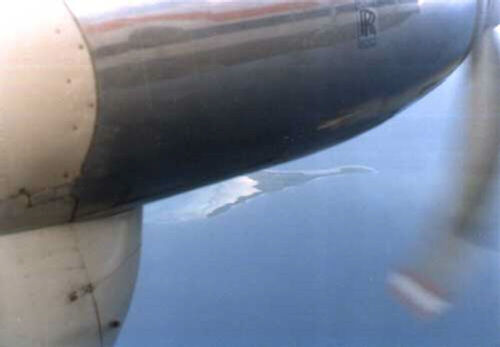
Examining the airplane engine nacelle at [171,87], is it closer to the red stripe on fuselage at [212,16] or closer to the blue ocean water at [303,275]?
the red stripe on fuselage at [212,16]

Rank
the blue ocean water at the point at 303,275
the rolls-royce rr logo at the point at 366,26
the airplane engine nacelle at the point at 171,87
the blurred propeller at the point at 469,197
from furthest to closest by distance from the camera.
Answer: the blue ocean water at the point at 303,275 < the blurred propeller at the point at 469,197 < the rolls-royce rr logo at the point at 366,26 < the airplane engine nacelle at the point at 171,87

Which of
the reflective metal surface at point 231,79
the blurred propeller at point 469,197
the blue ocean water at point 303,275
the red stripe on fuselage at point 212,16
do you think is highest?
the red stripe on fuselage at point 212,16

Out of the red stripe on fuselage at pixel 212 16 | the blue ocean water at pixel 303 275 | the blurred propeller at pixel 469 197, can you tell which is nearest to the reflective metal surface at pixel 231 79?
the red stripe on fuselage at pixel 212 16

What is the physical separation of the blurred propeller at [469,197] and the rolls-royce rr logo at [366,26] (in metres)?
0.42

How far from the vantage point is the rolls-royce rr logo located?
1.74 m

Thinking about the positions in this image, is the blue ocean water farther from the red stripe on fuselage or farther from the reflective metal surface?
the red stripe on fuselage

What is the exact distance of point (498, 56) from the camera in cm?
212

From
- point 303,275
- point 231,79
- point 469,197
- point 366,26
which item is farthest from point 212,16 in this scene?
point 303,275

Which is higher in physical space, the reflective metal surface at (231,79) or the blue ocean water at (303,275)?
the reflective metal surface at (231,79)

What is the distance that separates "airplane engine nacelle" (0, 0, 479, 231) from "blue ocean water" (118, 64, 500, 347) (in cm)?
118

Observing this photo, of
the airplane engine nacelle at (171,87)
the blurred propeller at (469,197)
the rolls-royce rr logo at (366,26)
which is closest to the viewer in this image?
the airplane engine nacelle at (171,87)

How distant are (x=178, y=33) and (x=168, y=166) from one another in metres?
0.25

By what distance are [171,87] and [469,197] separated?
0.85 meters

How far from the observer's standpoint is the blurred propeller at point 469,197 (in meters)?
2.03
